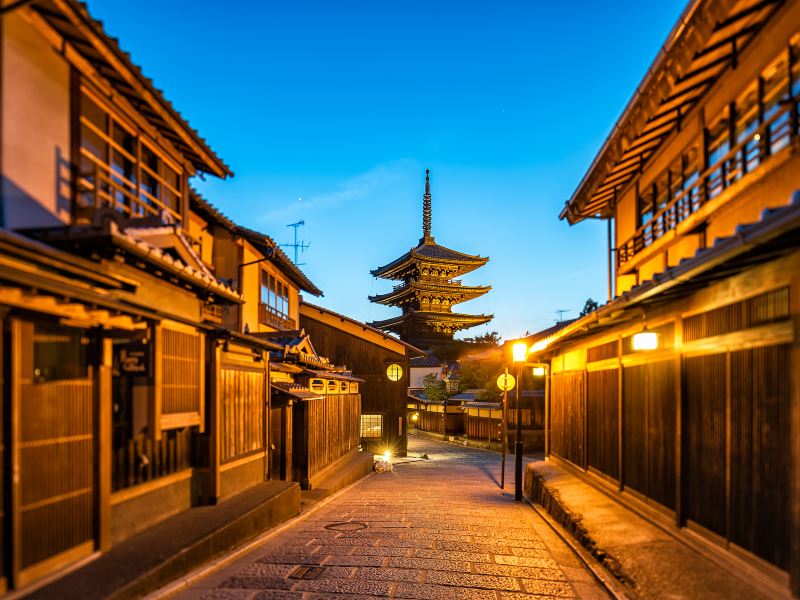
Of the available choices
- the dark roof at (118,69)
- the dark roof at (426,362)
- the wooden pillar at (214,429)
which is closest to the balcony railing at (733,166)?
the dark roof at (118,69)

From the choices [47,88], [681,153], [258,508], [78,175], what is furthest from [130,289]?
[681,153]

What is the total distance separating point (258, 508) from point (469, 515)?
201 inches

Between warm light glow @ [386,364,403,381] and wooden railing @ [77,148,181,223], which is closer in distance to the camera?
wooden railing @ [77,148,181,223]

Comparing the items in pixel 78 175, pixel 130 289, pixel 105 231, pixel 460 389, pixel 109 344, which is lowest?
pixel 460 389

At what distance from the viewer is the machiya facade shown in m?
6.19

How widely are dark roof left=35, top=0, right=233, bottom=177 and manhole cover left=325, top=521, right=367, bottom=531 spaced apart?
818cm

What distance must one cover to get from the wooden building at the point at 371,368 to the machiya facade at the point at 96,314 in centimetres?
2048

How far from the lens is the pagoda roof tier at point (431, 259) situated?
182ft

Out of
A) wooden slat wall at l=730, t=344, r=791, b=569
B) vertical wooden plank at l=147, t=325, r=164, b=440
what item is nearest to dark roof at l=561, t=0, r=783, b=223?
wooden slat wall at l=730, t=344, r=791, b=569

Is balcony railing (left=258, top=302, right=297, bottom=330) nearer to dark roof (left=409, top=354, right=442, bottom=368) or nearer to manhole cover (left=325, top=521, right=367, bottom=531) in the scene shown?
manhole cover (left=325, top=521, right=367, bottom=531)

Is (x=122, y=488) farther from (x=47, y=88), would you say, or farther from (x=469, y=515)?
(x=469, y=515)

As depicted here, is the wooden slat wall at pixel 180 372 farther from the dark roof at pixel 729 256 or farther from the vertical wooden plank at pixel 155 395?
the dark roof at pixel 729 256

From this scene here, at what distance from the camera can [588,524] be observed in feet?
32.7

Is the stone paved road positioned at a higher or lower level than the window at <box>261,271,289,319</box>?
lower
